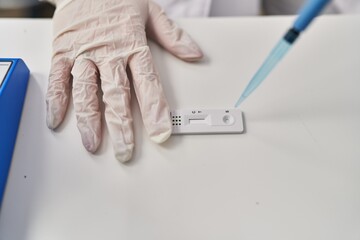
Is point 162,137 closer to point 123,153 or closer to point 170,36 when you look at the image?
point 123,153

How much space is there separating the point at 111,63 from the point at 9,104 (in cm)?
22

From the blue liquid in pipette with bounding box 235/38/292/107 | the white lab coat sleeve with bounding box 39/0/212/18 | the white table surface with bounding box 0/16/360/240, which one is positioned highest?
the white lab coat sleeve with bounding box 39/0/212/18

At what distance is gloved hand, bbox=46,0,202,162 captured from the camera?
0.64 m

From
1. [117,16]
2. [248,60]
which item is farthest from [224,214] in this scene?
[117,16]

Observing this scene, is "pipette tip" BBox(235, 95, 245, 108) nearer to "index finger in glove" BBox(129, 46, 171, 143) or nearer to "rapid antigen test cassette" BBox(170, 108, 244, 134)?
"rapid antigen test cassette" BBox(170, 108, 244, 134)

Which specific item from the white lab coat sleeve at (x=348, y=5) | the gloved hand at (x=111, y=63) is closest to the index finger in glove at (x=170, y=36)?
the gloved hand at (x=111, y=63)

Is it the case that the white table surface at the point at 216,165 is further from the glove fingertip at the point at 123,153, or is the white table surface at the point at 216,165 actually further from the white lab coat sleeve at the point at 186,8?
the white lab coat sleeve at the point at 186,8

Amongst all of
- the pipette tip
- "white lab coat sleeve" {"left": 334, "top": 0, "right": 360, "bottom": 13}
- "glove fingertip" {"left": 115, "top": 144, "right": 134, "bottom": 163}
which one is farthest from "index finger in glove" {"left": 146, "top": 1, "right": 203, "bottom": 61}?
"white lab coat sleeve" {"left": 334, "top": 0, "right": 360, "bottom": 13}

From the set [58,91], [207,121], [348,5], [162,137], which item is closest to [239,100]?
[207,121]

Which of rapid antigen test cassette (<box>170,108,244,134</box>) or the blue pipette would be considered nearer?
the blue pipette

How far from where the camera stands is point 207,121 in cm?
67

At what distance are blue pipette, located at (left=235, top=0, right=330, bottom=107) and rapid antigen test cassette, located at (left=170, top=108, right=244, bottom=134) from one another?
1.5 inches

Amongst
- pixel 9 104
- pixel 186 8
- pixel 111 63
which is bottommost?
pixel 9 104

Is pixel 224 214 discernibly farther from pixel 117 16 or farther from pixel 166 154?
pixel 117 16
